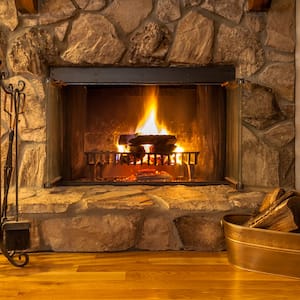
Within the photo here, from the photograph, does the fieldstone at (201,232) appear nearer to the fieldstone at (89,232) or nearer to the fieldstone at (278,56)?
the fieldstone at (89,232)

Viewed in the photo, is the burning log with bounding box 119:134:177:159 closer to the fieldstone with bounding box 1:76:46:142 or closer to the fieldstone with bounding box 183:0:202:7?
the fieldstone with bounding box 1:76:46:142

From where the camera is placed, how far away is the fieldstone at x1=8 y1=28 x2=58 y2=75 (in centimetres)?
265

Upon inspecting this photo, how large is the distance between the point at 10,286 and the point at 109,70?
1.29 metres

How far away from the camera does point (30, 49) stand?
2646 mm

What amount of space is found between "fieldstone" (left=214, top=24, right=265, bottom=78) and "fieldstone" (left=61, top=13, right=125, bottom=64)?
1.79ft

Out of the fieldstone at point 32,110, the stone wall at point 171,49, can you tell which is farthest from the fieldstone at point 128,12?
the fieldstone at point 32,110

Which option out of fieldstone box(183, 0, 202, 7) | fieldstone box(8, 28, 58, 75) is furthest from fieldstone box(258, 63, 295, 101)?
fieldstone box(8, 28, 58, 75)

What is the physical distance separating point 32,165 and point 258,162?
3.94ft

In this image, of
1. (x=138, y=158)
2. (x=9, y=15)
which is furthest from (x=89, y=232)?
Answer: (x=9, y=15)

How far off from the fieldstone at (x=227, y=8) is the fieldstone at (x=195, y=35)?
0.22 ft

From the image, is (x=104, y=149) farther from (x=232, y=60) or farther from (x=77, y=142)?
(x=232, y=60)

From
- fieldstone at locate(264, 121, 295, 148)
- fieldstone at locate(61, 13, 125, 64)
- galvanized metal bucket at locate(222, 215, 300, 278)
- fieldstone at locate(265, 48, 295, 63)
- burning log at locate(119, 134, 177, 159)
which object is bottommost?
galvanized metal bucket at locate(222, 215, 300, 278)

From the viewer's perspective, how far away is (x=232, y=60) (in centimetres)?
270

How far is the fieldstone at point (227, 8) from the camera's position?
8.78 feet
